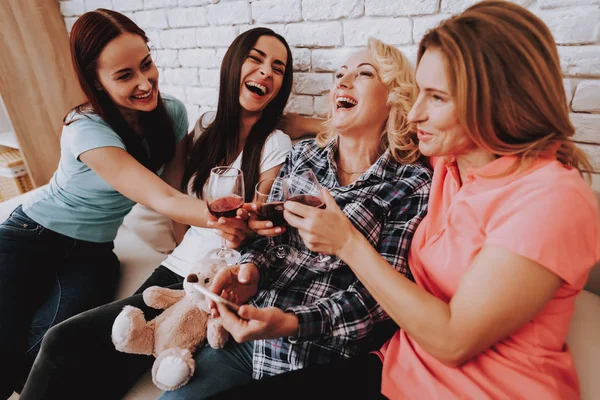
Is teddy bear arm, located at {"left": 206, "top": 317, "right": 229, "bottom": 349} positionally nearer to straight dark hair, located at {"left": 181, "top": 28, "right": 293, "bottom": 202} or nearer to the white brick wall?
straight dark hair, located at {"left": 181, "top": 28, "right": 293, "bottom": 202}

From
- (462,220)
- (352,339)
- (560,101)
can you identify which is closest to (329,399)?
(352,339)

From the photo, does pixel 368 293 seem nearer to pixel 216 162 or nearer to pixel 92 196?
pixel 216 162

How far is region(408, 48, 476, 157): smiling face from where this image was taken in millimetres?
803

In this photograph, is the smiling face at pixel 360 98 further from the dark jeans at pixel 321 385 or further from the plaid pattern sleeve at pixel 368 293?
the dark jeans at pixel 321 385

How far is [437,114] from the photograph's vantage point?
32.7 inches

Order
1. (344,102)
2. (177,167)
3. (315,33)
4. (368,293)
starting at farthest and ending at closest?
(177,167) → (315,33) → (344,102) → (368,293)

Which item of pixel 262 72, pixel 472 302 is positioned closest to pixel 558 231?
pixel 472 302

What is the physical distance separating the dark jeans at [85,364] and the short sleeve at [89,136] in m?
0.59

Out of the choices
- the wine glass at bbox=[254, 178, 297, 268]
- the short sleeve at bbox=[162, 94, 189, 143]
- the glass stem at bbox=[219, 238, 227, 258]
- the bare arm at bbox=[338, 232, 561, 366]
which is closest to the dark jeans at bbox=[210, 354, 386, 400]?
the bare arm at bbox=[338, 232, 561, 366]

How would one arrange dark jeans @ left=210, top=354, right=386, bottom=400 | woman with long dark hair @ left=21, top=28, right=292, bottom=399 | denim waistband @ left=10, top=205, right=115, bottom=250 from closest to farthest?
1. dark jeans @ left=210, top=354, right=386, bottom=400
2. woman with long dark hair @ left=21, top=28, right=292, bottom=399
3. denim waistband @ left=10, top=205, right=115, bottom=250

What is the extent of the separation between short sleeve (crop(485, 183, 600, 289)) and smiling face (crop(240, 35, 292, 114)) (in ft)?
3.59

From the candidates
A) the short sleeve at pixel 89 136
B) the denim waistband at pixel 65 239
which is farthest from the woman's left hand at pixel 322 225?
the denim waistband at pixel 65 239

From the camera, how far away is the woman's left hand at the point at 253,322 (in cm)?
90

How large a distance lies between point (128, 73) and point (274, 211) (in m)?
0.89
